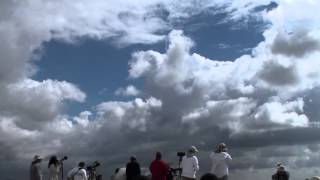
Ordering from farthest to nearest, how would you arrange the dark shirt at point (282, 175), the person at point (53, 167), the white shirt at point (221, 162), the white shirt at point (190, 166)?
the person at point (53, 167), the dark shirt at point (282, 175), the white shirt at point (190, 166), the white shirt at point (221, 162)

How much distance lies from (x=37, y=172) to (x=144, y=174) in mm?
5197

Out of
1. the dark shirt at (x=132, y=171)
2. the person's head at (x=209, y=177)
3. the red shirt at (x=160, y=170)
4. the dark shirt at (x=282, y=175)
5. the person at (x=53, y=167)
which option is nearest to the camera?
the person's head at (x=209, y=177)

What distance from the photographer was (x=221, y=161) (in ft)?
83.9

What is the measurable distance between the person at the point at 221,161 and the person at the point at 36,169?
29.7 feet

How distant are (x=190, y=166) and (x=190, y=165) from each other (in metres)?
0.04

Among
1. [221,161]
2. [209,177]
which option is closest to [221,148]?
[221,161]

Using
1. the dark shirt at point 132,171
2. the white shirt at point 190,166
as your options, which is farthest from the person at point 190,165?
the dark shirt at point 132,171

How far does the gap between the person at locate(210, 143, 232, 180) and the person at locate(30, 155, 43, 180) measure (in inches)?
357

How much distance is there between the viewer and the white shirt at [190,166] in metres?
26.7

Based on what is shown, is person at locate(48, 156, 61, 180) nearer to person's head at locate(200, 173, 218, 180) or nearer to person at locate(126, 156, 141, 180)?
person at locate(126, 156, 141, 180)

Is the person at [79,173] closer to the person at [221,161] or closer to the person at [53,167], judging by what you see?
the person at [53,167]

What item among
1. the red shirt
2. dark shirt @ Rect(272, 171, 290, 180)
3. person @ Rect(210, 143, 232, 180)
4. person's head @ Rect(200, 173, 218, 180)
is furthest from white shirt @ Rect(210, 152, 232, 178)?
person's head @ Rect(200, 173, 218, 180)

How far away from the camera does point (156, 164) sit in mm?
27500

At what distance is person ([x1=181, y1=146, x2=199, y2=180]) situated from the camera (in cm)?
2667
